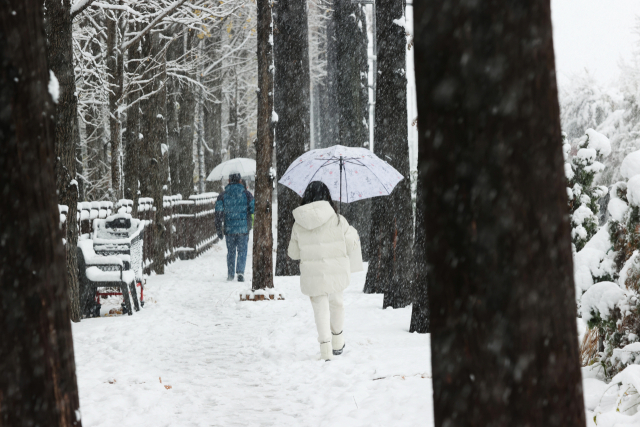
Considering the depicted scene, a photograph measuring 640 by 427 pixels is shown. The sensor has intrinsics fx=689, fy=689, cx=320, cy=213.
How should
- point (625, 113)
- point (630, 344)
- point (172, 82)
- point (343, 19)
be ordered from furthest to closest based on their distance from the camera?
point (625, 113)
point (172, 82)
point (343, 19)
point (630, 344)

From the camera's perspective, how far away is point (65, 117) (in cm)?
815

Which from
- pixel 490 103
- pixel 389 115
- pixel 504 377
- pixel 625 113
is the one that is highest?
pixel 625 113

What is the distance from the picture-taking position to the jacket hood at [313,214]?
6551 mm

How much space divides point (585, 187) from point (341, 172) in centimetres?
296

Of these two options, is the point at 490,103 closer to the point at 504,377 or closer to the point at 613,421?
the point at 504,377

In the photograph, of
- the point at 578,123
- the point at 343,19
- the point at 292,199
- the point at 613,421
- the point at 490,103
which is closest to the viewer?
the point at 490,103

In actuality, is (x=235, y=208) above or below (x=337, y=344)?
above

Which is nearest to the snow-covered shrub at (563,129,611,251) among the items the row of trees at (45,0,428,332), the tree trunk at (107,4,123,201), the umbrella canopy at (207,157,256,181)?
the row of trees at (45,0,428,332)

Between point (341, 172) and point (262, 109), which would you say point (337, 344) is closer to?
point (341, 172)

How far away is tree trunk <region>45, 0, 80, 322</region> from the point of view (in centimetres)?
783

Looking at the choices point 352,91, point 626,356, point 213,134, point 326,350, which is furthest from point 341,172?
point 213,134

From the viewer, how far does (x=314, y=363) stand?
671 cm

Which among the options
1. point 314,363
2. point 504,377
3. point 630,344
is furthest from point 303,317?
point 504,377

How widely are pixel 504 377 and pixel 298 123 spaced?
38.5ft
